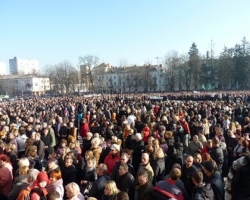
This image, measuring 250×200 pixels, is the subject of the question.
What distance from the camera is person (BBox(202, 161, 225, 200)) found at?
475cm

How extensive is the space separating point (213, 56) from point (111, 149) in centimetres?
6791

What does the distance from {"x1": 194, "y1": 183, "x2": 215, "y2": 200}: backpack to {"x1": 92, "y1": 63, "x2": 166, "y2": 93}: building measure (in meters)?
69.5

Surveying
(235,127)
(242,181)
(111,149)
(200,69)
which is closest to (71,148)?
(111,149)

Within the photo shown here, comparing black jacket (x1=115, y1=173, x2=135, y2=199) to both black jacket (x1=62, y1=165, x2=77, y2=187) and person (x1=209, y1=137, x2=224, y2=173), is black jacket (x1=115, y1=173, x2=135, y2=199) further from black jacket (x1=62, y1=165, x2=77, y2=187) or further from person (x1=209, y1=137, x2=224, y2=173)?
person (x1=209, y1=137, x2=224, y2=173)

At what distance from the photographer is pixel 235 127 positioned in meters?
9.95

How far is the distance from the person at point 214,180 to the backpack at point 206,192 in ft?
0.53

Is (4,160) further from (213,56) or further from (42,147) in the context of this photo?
(213,56)

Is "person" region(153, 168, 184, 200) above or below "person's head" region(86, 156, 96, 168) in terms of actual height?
below

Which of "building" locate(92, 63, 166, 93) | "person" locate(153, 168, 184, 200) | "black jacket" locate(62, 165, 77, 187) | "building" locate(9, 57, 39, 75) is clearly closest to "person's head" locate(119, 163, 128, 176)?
"person" locate(153, 168, 184, 200)

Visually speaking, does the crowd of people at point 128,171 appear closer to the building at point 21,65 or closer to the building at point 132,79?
the building at point 132,79

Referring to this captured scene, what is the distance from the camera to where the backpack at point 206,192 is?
14.6ft

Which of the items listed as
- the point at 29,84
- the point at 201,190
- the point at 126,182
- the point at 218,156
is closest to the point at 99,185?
the point at 126,182

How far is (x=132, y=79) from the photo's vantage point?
8844 centimetres

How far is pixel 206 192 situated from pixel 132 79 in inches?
3317
